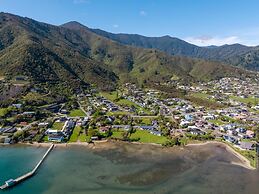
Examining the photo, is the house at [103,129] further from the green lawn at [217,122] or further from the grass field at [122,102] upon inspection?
the green lawn at [217,122]

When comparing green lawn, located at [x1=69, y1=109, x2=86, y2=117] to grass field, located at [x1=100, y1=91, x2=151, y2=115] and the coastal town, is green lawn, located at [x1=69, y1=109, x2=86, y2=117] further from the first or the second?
grass field, located at [x1=100, y1=91, x2=151, y2=115]

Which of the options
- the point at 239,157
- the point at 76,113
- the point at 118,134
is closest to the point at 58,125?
the point at 76,113

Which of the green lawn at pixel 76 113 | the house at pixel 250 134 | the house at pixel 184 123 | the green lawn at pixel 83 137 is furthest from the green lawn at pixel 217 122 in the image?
the green lawn at pixel 76 113

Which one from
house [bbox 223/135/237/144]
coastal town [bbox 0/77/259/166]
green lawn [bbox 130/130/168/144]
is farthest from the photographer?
coastal town [bbox 0/77/259/166]

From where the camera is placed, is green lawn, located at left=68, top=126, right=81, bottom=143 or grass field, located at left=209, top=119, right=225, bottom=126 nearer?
green lawn, located at left=68, top=126, right=81, bottom=143

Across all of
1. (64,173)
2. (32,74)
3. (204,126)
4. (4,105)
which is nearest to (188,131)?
(204,126)

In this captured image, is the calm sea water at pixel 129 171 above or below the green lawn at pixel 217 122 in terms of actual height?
below

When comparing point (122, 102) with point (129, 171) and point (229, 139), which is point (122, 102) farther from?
point (129, 171)

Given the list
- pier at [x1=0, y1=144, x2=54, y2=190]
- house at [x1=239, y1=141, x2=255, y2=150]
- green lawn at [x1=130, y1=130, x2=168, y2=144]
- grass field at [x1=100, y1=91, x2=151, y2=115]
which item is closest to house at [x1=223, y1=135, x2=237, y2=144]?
house at [x1=239, y1=141, x2=255, y2=150]
